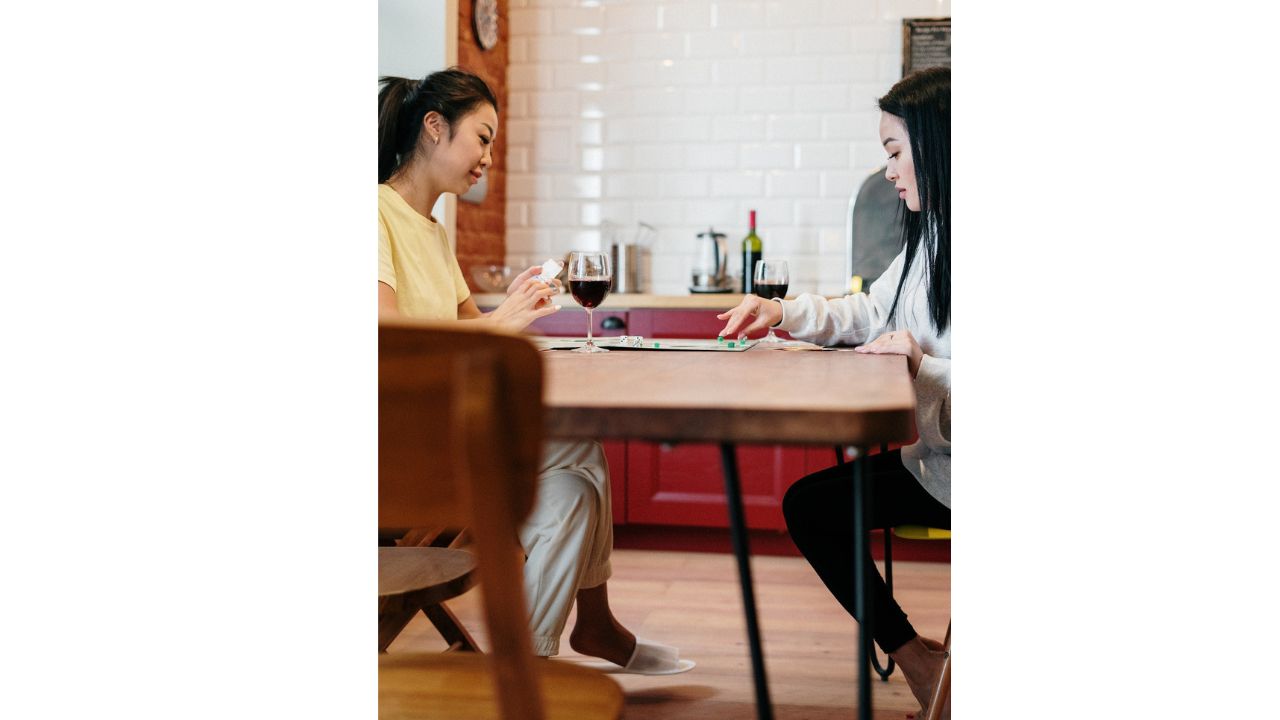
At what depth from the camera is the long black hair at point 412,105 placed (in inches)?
53.5

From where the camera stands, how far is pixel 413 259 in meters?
1.40

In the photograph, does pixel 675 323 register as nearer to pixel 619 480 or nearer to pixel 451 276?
pixel 619 480

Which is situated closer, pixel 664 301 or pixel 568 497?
pixel 568 497

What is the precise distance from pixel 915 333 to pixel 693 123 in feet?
5.94

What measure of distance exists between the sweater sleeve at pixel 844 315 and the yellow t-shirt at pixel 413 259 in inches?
20.6

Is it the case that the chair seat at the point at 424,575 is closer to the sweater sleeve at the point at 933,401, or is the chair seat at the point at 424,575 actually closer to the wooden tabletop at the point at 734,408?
the wooden tabletop at the point at 734,408

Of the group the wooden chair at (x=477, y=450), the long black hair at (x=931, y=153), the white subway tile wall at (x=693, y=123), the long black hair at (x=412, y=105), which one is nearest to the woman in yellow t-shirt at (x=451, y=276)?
the long black hair at (x=412, y=105)

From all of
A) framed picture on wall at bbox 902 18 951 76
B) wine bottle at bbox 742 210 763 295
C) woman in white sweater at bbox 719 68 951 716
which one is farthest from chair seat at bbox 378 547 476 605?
framed picture on wall at bbox 902 18 951 76

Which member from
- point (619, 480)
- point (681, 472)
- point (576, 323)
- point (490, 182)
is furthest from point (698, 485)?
point (490, 182)

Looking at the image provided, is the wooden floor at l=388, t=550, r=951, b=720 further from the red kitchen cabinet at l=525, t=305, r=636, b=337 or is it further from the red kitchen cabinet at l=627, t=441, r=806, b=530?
the red kitchen cabinet at l=525, t=305, r=636, b=337

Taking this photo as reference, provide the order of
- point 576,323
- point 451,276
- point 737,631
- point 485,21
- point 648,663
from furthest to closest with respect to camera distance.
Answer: point 485,21 < point 576,323 < point 737,631 < point 648,663 < point 451,276
